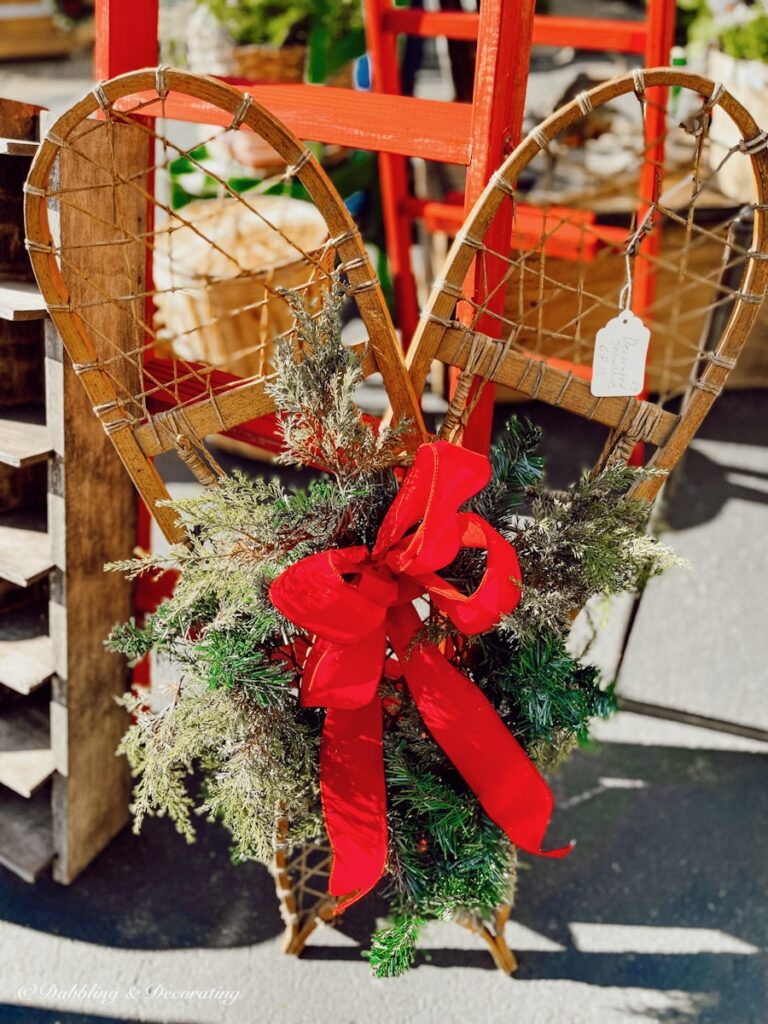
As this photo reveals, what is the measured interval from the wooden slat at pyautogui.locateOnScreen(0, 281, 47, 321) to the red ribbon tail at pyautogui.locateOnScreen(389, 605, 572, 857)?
57 centimetres

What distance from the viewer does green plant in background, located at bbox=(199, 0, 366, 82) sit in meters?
3.15

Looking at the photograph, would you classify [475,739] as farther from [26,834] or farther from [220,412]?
[26,834]

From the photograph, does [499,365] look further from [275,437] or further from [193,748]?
[193,748]

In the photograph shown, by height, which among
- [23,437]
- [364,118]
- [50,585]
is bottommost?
[50,585]

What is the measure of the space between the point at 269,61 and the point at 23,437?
2.40 meters

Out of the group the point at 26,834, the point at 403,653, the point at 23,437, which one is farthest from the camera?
the point at 26,834

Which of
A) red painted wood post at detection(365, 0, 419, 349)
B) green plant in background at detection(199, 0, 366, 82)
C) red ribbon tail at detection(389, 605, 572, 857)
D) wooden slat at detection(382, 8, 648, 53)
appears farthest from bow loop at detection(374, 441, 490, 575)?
green plant in background at detection(199, 0, 366, 82)

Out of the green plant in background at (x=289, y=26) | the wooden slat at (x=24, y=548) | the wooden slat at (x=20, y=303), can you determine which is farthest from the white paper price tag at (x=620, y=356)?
the green plant in background at (x=289, y=26)

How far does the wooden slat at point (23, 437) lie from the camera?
1229mm

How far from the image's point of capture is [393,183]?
2396mm

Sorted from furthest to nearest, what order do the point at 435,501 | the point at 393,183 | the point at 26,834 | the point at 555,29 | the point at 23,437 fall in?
the point at 393,183 → the point at 555,29 → the point at 26,834 → the point at 23,437 → the point at 435,501

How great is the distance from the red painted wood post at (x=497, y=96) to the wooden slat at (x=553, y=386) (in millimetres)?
69

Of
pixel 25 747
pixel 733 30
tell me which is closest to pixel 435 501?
pixel 25 747

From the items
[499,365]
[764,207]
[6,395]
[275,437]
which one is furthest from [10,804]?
[764,207]
